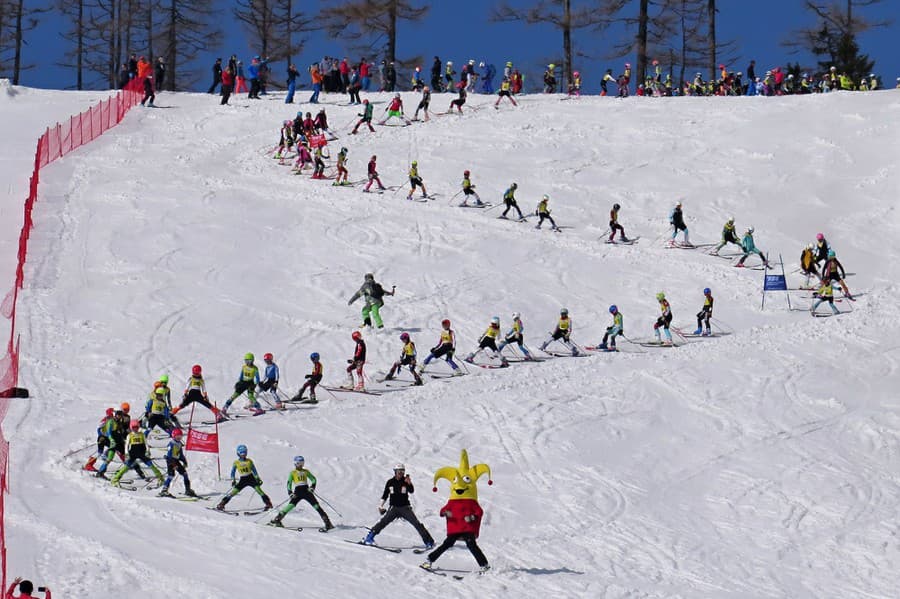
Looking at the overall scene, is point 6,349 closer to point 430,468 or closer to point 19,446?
point 19,446

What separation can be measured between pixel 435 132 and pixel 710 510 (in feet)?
78.3

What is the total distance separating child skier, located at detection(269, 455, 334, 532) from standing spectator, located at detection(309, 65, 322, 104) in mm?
30147

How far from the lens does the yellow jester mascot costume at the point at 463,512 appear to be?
13.7 metres

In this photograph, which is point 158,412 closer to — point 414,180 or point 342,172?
point 414,180

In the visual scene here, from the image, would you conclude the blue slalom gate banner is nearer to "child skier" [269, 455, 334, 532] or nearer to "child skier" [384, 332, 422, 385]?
"child skier" [384, 332, 422, 385]

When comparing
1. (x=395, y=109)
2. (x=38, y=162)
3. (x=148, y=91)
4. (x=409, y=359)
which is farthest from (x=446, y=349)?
(x=148, y=91)

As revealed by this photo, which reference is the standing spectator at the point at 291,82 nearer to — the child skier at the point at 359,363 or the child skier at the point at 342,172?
the child skier at the point at 342,172

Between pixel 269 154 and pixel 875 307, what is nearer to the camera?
pixel 875 307

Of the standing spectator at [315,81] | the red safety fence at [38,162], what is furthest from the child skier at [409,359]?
the standing spectator at [315,81]

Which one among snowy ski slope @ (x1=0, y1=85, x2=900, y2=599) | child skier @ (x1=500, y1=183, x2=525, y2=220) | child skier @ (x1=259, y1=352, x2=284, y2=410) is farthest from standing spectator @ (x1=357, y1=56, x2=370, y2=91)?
child skier @ (x1=259, y1=352, x2=284, y2=410)

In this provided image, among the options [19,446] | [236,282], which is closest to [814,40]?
Answer: [236,282]

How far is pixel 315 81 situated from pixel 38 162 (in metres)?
13.5

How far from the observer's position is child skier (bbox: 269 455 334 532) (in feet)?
50.6

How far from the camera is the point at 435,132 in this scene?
130 ft
